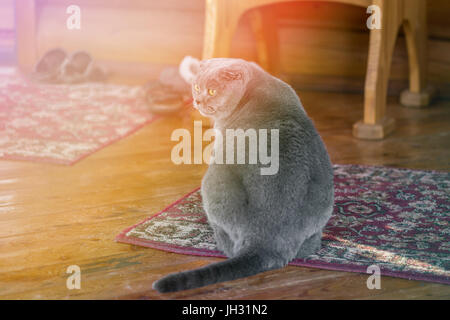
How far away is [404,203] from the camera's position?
1.80 m

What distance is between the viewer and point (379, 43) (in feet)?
7.97

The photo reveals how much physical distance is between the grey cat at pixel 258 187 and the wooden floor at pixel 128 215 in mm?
83

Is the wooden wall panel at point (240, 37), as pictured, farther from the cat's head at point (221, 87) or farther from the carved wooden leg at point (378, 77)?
the cat's head at point (221, 87)

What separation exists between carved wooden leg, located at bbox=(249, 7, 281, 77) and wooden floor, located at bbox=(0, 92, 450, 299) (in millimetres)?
582

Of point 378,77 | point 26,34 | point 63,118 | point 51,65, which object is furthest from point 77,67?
point 378,77

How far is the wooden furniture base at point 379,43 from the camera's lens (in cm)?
245

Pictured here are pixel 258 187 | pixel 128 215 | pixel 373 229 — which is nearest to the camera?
pixel 258 187

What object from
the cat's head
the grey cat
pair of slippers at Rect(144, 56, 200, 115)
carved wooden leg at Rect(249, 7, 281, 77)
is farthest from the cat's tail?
carved wooden leg at Rect(249, 7, 281, 77)

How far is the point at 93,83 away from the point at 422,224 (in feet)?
7.34

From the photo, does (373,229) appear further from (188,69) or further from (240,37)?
(240,37)

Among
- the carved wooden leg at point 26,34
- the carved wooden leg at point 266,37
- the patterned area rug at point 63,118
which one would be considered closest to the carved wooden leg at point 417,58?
the carved wooden leg at point 266,37

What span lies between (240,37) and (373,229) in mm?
2077
